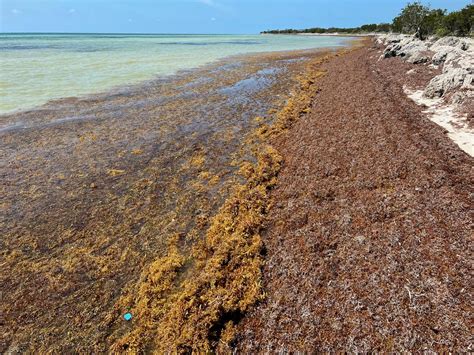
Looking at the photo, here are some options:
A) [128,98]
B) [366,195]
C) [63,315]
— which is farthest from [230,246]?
[128,98]

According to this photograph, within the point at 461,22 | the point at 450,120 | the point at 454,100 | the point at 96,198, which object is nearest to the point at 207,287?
the point at 96,198

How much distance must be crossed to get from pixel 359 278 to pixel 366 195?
2587 mm

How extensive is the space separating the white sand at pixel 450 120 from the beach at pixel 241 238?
0.40 metres

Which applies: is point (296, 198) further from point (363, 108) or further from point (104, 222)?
point (363, 108)

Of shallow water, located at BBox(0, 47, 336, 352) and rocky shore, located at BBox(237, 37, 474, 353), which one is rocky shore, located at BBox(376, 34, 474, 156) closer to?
rocky shore, located at BBox(237, 37, 474, 353)

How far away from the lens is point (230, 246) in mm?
5586

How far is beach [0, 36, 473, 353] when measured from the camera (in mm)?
4004

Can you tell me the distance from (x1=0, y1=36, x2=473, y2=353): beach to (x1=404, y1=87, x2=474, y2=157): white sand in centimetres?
40

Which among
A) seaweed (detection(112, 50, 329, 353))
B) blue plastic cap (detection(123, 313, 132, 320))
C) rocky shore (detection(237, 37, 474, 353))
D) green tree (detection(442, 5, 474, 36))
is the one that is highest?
green tree (detection(442, 5, 474, 36))

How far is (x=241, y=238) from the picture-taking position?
5707 mm

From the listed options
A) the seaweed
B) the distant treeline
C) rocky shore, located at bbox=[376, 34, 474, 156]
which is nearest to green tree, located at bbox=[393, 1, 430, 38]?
the distant treeline

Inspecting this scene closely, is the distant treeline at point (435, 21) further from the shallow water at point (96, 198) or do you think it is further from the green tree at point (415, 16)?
the shallow water at point (96, 198)

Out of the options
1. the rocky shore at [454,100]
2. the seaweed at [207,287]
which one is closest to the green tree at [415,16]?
the rocky shore at [454,100]

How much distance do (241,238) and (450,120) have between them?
9743 mm
